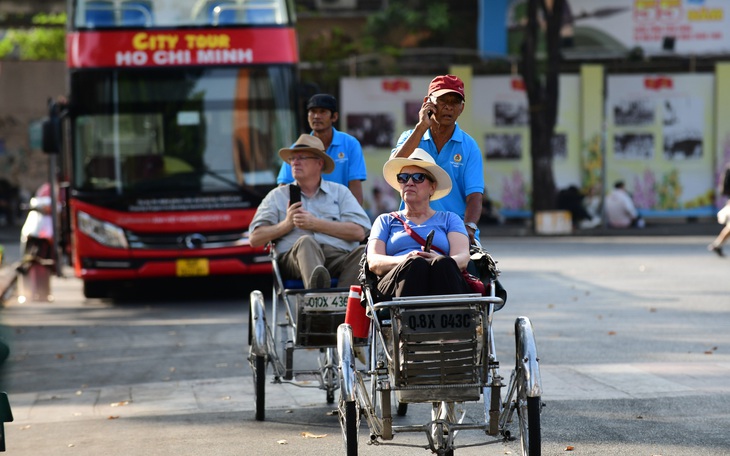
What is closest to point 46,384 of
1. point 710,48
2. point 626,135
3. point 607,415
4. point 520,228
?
point 607,415

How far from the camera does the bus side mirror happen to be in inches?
653

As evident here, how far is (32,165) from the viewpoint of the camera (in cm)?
4069

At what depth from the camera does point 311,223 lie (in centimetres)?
866

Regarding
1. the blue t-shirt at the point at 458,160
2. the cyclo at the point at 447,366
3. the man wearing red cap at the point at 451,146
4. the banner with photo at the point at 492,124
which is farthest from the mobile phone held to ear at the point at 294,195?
the banner with photo at the point at 492,124

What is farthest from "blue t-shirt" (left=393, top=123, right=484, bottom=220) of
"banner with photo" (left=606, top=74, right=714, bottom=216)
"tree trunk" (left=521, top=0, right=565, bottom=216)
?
"banner with photo" (left=606, top=74, right=714, bottom=216)

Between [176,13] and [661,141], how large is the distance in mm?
20232

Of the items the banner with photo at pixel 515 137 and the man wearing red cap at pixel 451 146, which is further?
the banner with photo at pixel 515 137

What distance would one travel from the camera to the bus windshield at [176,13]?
642 inches

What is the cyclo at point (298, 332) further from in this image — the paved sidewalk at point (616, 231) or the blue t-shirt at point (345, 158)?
the paved sidewalk at point (616, 231)

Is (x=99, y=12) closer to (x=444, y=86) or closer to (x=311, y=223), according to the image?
(x=311, y=223)

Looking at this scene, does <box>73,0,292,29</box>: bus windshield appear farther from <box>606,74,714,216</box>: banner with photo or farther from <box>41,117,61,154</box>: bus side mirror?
<box>606,74,714,216</box>: banner with photo

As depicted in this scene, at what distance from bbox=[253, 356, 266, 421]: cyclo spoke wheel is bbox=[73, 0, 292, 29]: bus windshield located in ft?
28.8

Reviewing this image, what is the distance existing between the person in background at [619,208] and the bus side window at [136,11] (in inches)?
697

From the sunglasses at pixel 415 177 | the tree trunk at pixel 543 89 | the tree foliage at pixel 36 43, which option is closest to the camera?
the sunglasses at pixel 415 177
